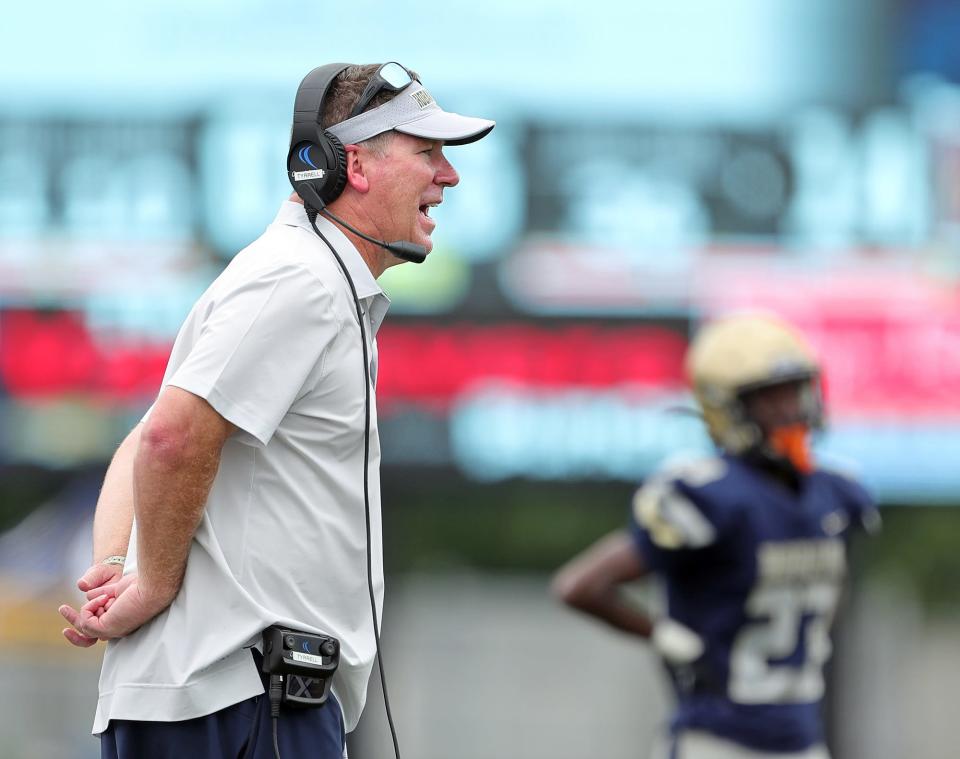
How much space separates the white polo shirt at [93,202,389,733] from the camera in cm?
270

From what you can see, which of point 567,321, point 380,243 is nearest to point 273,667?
point 380,243

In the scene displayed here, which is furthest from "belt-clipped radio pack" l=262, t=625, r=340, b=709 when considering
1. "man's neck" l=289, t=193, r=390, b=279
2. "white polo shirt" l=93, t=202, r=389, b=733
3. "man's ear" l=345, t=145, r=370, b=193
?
"man's ear" l=345, t=145, r=370, b=193

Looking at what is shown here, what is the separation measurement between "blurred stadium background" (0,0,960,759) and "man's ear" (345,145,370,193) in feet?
20.0

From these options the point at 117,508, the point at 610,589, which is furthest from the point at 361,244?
the point at 610,589

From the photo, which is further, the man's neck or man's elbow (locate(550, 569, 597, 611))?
man's elbow (locate(550, 569, 597, 611))

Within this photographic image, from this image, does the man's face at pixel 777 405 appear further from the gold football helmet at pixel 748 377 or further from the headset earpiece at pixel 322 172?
the headset earpiece at pixel 322 172

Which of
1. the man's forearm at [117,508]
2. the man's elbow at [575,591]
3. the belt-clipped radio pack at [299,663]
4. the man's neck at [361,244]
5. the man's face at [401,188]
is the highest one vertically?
the man's face at [401,188]

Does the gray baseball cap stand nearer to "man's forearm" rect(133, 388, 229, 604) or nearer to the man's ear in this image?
the man's ear

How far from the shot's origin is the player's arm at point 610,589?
4840 millimetres

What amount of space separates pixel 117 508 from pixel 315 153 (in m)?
0.71

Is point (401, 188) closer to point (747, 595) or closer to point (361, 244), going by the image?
point (361, 244)

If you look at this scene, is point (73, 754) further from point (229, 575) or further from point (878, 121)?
point (229, 575)

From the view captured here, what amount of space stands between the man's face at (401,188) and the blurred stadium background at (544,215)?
608 centimetres

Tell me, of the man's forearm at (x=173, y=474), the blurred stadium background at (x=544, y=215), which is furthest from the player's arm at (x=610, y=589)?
the blurred stadium background at (x=544, y=215)
